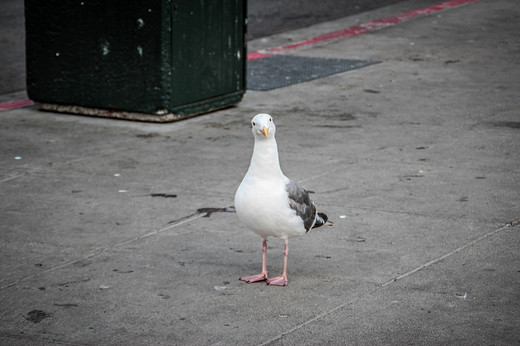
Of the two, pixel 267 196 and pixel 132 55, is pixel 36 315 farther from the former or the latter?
pixel 132 55

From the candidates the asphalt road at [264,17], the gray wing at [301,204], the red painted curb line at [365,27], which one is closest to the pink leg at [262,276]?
the gray wing at [301,204]

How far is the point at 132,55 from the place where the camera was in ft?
31.2

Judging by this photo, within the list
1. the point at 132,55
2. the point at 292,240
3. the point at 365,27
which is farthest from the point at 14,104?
the point at 365,27

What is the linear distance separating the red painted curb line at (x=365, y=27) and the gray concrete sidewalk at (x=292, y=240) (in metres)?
2.42

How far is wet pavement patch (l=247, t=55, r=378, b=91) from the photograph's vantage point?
1167 cm

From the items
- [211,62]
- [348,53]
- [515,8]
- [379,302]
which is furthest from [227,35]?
[515,8]

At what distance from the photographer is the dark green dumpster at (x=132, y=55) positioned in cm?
941

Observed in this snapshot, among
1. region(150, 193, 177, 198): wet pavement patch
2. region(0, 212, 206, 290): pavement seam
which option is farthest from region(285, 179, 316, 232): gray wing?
region(150, 193, 177, 198): wet pavement patch

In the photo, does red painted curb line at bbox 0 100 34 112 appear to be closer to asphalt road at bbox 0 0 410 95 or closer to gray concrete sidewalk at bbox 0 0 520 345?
gray concrete sidewalk at bbox 0 0 520 345

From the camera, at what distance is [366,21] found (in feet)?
Answer: 52.4

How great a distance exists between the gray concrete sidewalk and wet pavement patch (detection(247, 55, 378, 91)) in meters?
0.45

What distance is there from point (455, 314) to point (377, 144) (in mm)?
3984

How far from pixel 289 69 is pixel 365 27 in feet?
11.4

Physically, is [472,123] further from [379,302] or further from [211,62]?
[379,302]
